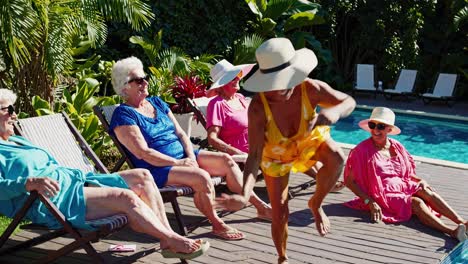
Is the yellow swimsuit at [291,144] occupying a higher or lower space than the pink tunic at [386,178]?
higher

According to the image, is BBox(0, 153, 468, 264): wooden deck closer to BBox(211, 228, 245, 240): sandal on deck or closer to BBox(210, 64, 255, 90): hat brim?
BBox(211, 228, 245, 240): sandal on deck

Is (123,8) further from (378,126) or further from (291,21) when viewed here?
(291,21)

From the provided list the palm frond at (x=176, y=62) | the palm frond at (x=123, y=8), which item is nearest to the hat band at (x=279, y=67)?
the palm frond at (x=123, y=8)

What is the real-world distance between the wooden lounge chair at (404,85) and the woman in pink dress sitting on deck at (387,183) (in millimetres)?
9246

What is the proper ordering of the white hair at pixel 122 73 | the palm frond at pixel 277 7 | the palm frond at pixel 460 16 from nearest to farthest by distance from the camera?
the white hair at pixel 122 73, the palm frond at pixel 460 16, the palm frond at pixel 277 7

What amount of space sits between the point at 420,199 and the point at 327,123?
238cm

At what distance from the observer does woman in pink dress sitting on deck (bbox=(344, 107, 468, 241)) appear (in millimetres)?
5078

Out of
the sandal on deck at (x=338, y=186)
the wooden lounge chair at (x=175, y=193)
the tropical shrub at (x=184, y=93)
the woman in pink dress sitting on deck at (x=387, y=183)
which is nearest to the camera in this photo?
the wooden lounge chair at (x=175, y=193)

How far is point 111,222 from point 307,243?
1.60 metres

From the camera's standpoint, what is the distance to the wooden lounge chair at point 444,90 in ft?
44.9

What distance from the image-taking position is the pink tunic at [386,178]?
16.9 feet

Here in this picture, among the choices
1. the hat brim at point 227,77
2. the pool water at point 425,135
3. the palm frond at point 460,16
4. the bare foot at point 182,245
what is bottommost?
the pool water at point 425,135

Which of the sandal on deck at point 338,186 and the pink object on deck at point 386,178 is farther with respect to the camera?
the sandal on deck at point 338,186

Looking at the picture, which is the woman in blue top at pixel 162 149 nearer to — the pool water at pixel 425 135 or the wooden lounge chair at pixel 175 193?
the wooden lounge chair at pixel 175 193
